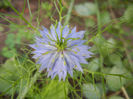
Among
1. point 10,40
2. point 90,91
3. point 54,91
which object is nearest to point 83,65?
point 90,91

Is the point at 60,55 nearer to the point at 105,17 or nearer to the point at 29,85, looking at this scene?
the point at 29,85

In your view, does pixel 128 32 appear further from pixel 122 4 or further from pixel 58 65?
pixel 58 65

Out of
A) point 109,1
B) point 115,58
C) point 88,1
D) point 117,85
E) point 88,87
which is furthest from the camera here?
point 88,1

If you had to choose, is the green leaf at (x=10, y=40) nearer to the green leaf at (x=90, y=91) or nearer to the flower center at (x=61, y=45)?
the flower center at (x=61, y=45)

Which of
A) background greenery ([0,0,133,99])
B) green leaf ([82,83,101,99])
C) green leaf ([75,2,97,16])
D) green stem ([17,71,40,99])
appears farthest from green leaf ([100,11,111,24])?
green stem ([17,71,40,99])

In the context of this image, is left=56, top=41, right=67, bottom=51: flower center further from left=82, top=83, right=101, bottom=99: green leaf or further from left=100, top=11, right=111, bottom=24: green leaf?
left=100, top=11, right=111, bottom=24: green leaf

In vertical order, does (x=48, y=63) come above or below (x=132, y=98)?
above

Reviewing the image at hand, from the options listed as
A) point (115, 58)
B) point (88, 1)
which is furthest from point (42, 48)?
point (88, 1)

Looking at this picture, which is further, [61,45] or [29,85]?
[29,85]
